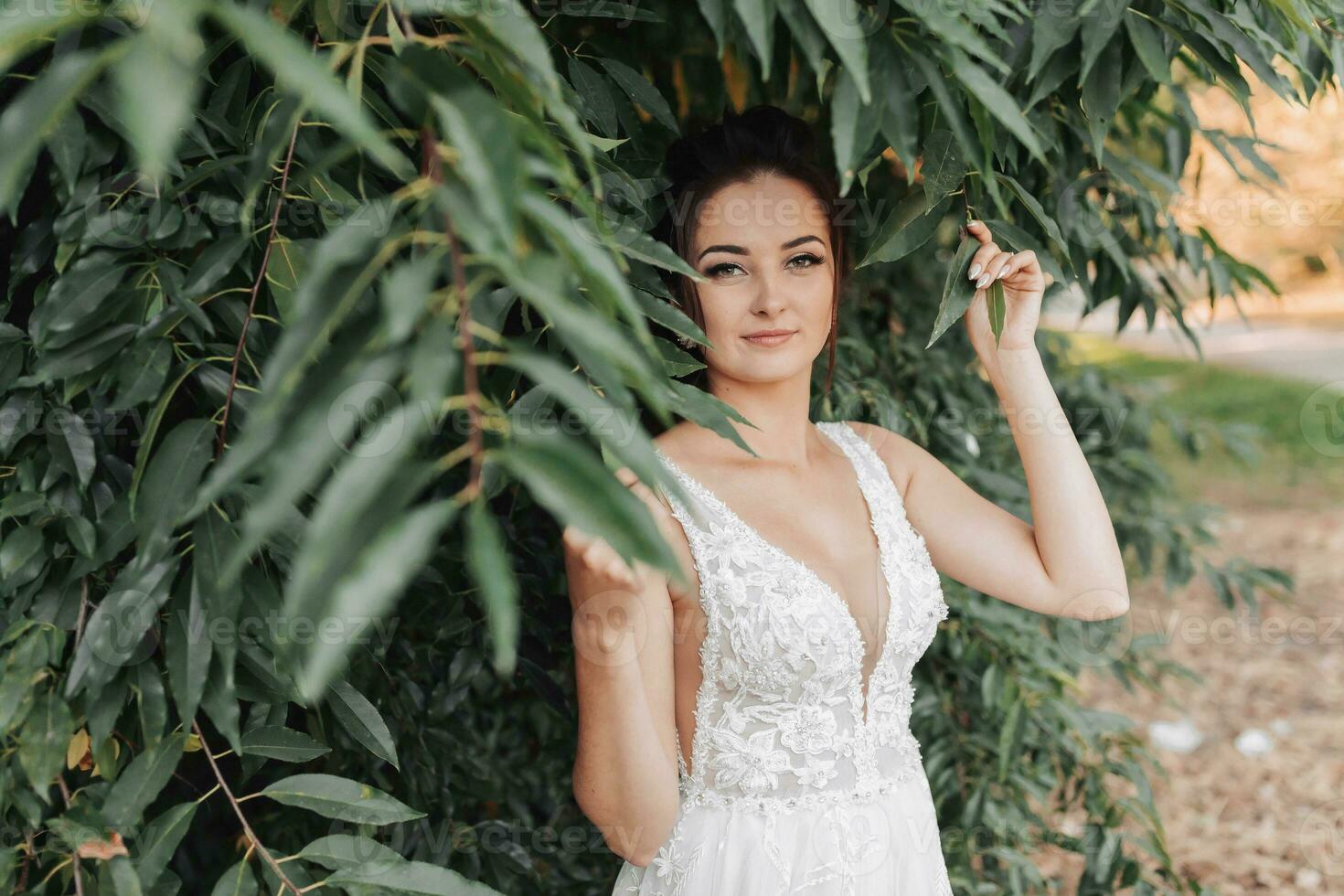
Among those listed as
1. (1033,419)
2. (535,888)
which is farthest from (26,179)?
(535,888)

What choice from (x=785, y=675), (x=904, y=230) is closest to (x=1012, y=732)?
(x=785, y=675)

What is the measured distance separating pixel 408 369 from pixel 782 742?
1.05 meters

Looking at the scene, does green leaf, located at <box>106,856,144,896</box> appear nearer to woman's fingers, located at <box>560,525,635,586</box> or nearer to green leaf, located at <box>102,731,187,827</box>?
green leaf, located at <box>102,731,187,827</box>

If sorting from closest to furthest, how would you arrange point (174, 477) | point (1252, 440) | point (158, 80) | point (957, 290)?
point (158, 80) → point (174, 477) → point (957, 290) → point (1252, 440)

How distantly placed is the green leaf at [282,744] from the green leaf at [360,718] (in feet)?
0.12

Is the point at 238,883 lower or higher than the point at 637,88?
lower

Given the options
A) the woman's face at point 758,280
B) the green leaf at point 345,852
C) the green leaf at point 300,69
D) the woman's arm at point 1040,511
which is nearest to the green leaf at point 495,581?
the green leaf at point 300,69

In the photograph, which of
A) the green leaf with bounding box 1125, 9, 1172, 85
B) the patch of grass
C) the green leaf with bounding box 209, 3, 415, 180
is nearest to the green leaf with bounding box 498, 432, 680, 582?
the green leaf with bounding box 209, 3, 415, 180

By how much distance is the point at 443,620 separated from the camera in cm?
170

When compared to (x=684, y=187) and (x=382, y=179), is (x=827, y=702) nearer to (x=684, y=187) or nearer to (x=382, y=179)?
(x=684, y=187)

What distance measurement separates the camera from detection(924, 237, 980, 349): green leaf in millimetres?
1275

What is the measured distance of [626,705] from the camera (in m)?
1.28

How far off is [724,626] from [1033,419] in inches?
21.4

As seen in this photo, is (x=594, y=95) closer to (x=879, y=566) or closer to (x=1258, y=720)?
(x=879, y=566)
